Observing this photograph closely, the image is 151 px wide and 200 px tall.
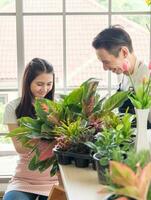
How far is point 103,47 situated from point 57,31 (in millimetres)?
731

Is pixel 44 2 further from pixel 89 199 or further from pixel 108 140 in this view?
pixel 89 199

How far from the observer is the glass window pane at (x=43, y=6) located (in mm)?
2814

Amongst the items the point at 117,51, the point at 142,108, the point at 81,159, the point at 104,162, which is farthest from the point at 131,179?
the point at 117,51

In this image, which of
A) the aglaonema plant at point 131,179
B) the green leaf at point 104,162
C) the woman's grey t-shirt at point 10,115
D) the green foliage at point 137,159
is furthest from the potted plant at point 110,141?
the woman's grey t-shirt at point 10,115

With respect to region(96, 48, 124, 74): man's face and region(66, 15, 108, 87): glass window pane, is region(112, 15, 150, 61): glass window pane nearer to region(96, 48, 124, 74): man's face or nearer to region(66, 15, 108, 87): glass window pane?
region(66, 15, 108, 87): glass window pane

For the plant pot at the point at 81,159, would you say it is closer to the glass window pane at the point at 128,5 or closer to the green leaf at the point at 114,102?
the green leaf at the point at 114,102

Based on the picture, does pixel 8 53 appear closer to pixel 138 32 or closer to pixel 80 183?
pixel 138 32

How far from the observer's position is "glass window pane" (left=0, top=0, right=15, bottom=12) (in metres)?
2.81

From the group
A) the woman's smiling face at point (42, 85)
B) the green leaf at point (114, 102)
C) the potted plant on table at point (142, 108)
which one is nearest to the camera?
the potted plant on table at point (142, 108)

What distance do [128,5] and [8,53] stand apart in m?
0.89

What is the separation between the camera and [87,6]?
9.34 ft

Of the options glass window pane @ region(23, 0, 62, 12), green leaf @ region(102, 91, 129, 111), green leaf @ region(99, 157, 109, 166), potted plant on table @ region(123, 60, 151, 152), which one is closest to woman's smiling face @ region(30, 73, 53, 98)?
glass window pane @ region(23, 0, 62, 12)

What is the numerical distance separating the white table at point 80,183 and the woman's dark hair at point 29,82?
95cm

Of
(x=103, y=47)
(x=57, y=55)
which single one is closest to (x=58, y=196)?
(x=103, y=47)
